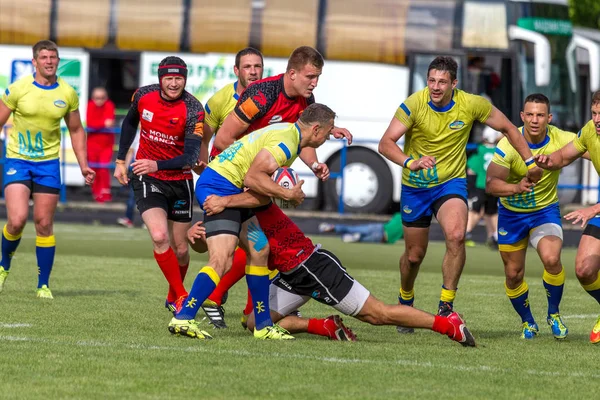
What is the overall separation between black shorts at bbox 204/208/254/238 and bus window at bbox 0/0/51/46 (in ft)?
56.6

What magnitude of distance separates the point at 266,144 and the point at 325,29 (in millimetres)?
16329

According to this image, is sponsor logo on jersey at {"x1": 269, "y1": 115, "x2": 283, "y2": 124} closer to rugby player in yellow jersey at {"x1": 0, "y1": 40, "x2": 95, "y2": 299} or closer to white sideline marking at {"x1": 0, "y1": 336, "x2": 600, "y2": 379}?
white sideline marking at {"x1": 0, "y1": 336, "x2": 600, "y2": 379}

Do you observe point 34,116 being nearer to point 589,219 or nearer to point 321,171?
point 321,171

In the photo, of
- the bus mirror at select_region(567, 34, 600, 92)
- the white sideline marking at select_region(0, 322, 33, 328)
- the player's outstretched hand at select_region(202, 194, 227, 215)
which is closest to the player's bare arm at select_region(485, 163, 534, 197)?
the player's outstretched hand at select_region(202, 194, 227, 215)

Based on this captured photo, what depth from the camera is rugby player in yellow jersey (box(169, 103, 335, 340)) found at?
29.6 feet

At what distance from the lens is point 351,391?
23.8 feet

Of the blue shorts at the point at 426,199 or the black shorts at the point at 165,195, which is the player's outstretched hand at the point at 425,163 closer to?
the blue shorts at the point at 426,199

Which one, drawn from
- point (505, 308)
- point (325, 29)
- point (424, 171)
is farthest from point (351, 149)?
point (424, 171)

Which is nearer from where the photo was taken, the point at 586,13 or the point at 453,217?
the point at 453,217

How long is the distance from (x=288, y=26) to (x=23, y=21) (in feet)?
17.5

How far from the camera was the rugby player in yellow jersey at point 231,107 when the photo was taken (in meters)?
10.9

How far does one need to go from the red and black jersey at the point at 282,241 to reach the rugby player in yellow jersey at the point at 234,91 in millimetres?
1975

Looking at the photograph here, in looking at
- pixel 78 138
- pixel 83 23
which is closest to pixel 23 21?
pixel 83 23

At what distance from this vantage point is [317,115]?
9.10m
